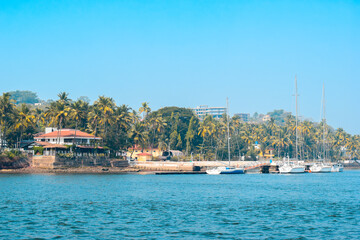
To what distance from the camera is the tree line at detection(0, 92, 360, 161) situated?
115562 mm

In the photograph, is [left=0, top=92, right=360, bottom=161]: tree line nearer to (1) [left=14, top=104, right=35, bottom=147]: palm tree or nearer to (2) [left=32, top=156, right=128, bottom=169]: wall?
(1) [left=14, top=104, right=35, bottom=147]: palm tree

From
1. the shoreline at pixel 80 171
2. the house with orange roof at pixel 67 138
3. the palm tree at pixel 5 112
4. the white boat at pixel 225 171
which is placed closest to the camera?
the shoreline at pixel 80 171

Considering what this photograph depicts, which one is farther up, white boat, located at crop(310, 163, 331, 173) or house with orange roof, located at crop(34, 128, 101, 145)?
house with orange roof, located at crop(34, 128, 101, 145)

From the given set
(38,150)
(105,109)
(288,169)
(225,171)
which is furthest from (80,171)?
Result: (288,169)

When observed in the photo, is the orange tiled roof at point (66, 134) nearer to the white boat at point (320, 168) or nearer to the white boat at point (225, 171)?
the white boat at point (225, 171)

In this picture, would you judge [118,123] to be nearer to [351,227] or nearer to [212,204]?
[212,204]

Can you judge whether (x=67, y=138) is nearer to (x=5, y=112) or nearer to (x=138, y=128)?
(x=5, y=112)

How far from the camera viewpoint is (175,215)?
40.6m

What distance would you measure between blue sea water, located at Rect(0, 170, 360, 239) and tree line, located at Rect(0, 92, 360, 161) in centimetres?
5801

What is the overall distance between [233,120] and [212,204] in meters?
143

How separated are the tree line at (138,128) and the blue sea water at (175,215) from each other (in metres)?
58.0

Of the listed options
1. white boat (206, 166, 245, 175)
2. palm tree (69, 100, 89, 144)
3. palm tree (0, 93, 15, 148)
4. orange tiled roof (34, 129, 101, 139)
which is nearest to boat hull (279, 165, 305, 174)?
white boat (206, 166, 245, 175)

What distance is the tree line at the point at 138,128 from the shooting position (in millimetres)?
115562

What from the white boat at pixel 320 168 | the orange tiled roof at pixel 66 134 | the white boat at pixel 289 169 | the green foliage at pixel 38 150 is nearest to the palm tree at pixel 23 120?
the orange tiled roof at pixel 66 134
